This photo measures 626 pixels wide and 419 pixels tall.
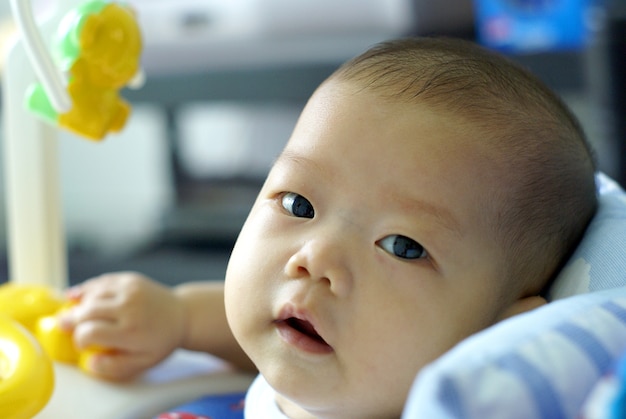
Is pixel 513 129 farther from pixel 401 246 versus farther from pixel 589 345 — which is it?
pixel 589 345

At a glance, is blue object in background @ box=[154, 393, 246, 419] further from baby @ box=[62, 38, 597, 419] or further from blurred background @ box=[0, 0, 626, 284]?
blurred background @ box=[0, 0, 626, 284]

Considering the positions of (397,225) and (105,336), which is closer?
(397,225)

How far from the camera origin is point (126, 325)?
771 millimetres

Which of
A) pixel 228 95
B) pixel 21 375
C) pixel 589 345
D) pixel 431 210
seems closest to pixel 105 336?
pixel 21 375

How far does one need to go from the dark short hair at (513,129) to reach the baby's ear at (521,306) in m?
0.01

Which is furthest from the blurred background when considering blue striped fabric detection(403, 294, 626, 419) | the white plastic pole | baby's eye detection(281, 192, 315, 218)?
blue striped fabric detection(403, 294, 626, 419)

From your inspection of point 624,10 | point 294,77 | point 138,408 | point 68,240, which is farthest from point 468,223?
point 68,240

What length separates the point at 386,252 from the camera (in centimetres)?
58

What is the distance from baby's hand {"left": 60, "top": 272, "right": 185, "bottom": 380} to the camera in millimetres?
769

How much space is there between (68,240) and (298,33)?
3.56 feet

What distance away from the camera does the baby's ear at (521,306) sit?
615 millimetres

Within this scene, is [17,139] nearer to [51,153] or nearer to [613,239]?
[51,153]

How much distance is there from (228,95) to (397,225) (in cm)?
155

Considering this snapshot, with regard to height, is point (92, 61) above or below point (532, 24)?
above
